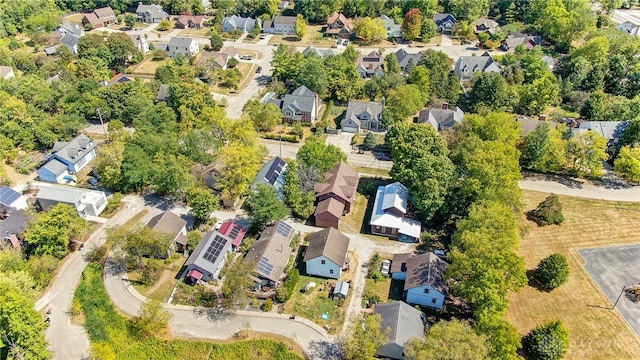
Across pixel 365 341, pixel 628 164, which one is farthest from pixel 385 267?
pixel 628 164

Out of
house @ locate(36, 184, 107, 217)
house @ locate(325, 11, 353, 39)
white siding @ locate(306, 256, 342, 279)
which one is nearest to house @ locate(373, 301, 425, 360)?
white siding @ locate(306, 256, 342, 279)

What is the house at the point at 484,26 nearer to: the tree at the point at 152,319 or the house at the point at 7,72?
the tree at the point at 152,319

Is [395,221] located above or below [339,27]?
below

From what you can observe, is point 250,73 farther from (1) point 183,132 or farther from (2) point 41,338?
(2) point 41,338

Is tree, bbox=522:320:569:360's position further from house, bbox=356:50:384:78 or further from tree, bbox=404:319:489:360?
house, bbox=356:50:384:78

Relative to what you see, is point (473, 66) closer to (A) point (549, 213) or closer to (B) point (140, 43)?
(A) point (549, 213)

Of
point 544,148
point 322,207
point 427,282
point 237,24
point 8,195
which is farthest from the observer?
point 237,24

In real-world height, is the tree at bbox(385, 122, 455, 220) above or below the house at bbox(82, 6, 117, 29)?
above

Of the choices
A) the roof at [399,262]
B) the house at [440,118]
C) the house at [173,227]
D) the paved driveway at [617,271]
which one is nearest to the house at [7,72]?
the house at [173,227]
